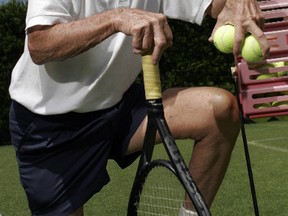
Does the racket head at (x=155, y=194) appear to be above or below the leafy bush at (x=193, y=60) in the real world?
above

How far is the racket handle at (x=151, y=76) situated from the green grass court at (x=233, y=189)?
2.46 m

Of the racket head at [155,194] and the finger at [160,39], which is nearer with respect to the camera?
the finger at [160,39]

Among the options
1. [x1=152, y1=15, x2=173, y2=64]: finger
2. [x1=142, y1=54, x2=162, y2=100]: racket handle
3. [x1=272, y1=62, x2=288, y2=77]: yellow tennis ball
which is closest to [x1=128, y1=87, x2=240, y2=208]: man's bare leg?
[x1=272, y1=62, x2=288, y2=77]: yellow tennis ball

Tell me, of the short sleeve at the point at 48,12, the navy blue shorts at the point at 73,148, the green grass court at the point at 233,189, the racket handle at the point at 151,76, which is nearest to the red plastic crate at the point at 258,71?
the navy blue shorts at the point at 73,148

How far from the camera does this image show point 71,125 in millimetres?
2764

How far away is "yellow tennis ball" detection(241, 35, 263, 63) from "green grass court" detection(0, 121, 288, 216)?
2.28 m

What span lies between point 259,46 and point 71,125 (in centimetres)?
91

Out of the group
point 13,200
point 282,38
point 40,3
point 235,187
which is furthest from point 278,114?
point 13,200

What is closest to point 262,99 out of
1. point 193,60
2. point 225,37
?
point 225,37

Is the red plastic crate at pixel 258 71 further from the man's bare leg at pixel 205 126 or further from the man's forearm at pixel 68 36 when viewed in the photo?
the man's forearm at pixel 68 36

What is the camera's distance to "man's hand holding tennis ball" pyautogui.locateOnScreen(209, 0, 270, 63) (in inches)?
87.3

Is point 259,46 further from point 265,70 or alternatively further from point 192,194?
A: point 192,194

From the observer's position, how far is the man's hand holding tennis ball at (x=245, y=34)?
87.3 inches

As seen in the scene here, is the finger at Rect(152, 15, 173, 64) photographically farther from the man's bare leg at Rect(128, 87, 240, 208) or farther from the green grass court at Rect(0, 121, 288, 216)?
the green grass court at Rect(0, 121, 288, 216)
